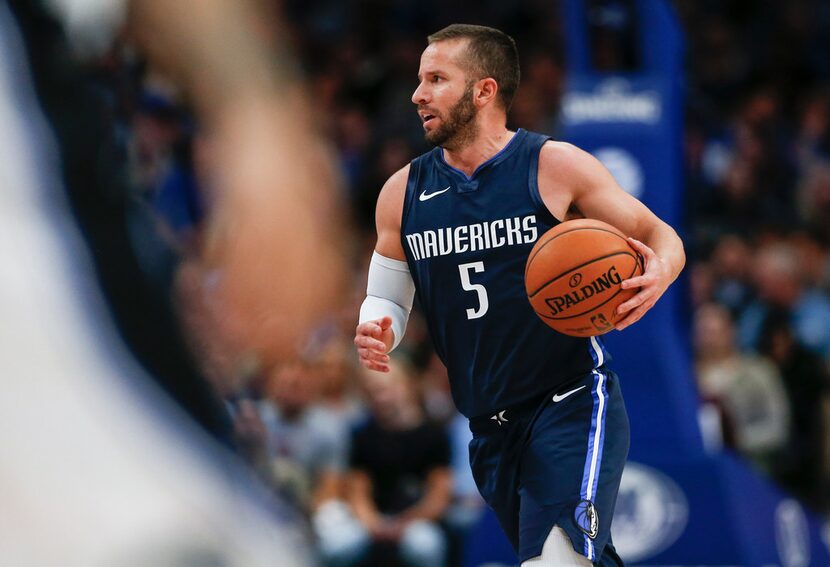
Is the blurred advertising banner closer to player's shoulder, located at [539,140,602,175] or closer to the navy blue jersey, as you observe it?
the navy blue jersey

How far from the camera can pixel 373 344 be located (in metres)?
4.65

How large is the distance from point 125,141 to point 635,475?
649cm

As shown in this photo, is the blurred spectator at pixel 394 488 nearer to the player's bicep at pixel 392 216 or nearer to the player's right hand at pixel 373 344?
the player's bicep at pixel 392 216

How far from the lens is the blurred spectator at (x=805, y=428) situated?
10.3 metres

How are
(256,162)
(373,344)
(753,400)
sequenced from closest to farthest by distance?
(256,162) < (373,344) < (753,400)

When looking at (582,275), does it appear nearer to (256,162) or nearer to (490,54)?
(490,54)

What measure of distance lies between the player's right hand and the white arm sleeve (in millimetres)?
270

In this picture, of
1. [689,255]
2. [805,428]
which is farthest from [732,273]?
[689,255]

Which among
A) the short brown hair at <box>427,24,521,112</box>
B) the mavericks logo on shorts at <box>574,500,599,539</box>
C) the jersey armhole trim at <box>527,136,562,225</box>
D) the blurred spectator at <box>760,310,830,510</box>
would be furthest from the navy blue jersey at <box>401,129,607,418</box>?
the blurred spectator at <box>760,310,830,510</box>

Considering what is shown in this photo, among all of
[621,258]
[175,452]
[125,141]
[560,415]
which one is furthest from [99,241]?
[560,415]

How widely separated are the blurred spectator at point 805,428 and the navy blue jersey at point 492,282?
5.95m

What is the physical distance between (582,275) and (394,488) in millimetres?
5365

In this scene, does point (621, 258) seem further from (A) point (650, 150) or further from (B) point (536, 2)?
(B) point (536, 2)

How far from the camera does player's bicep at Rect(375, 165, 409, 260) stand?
5027mm
